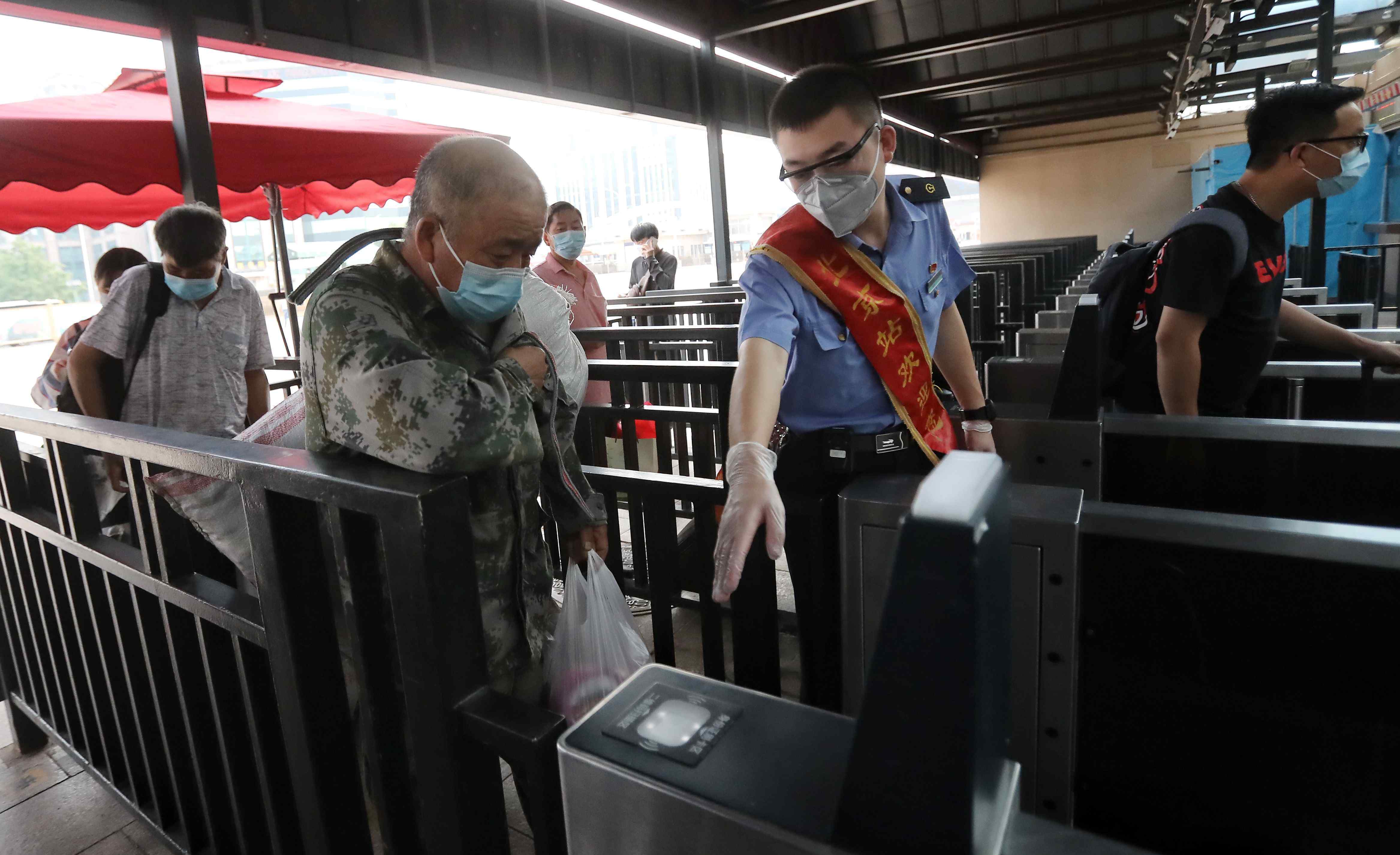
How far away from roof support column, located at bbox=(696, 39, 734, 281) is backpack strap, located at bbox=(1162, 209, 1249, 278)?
23.5 ft

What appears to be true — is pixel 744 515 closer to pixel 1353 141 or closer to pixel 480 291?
pixel 480 291

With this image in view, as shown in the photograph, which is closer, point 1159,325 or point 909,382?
point 909,382

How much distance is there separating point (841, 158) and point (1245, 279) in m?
1.38

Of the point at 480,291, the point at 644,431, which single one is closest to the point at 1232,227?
the point at 480,291

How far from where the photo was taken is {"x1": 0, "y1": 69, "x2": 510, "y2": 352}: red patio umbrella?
3.28m

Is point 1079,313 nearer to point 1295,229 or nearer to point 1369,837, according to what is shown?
point 1369,837

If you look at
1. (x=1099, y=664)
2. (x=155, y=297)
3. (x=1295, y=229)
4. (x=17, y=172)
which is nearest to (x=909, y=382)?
(x=1099, y=664)

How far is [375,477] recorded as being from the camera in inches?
35.4

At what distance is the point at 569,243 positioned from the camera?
412cm

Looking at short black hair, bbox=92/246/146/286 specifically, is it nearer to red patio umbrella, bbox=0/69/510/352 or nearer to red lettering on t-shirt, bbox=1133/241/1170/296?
red patio umbrella, bbox=0/69/510/352

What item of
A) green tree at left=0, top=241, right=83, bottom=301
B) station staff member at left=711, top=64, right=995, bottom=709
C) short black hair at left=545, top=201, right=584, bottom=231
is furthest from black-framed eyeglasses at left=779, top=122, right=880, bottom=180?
green tree at left=0, top=241, right=83, bottom=301

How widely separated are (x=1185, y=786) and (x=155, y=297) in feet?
9.70

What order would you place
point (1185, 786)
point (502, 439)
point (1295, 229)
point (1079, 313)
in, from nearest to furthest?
point (1185, 786) < point (502, 439) < point (1079, 313) < point (1295, 229)

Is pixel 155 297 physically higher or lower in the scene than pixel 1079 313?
higher
